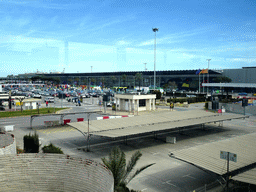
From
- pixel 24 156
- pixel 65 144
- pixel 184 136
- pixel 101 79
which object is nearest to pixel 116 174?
pixel 24 156

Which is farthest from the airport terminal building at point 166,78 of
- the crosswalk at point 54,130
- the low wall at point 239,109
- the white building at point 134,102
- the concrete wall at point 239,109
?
the crosswalk at point 54,130

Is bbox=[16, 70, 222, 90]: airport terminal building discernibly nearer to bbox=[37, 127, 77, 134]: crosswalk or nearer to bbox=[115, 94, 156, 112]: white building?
bbox=[115, 94, 156, 112]: white building

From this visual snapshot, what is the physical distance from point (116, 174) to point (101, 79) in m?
153

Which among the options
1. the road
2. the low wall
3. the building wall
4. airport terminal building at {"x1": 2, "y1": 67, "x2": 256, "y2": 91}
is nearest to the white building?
the low wall

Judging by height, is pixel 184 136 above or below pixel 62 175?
below

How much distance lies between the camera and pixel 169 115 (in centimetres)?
3262

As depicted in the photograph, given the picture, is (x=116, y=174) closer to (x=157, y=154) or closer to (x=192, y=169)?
(x=192, y=169)

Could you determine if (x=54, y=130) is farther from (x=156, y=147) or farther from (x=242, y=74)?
(x=242, y=74)

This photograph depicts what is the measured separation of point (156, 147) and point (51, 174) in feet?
49.0

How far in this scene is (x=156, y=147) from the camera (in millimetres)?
25156

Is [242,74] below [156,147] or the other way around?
the other way around

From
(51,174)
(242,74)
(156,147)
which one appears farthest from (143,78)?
(51,174)

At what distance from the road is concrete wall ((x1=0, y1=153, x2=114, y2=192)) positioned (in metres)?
5.33

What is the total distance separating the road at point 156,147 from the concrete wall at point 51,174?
533 cm
